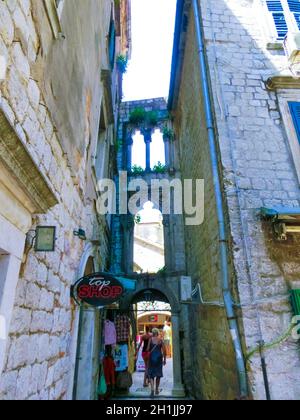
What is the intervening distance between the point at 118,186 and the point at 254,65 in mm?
6842

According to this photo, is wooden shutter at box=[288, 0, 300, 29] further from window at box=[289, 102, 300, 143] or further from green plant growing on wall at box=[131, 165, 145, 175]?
green plant growing on wall at box=[131, 165, 145, 175]

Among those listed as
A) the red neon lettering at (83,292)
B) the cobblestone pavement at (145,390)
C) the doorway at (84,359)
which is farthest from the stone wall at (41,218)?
the cobblestone pavement at (145,390)

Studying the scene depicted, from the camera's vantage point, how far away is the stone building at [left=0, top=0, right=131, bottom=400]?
1.87 metres

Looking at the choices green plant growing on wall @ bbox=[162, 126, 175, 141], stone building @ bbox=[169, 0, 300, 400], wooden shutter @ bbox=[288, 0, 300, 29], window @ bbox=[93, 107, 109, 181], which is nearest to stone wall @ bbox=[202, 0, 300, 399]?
stone building @ bbox=[169, 0, 300, 400]

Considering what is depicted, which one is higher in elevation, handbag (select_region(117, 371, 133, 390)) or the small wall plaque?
the small wall plaque

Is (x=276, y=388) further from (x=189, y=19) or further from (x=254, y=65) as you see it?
(x=189, y=19)

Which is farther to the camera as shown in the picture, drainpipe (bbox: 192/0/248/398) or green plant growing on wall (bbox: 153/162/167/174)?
green plant growing on wall (bbox: 153/162/167/174)

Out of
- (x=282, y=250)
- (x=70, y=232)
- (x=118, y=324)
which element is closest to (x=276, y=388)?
(x=282, y=250)

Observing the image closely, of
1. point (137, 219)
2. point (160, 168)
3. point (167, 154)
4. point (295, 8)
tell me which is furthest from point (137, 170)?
point (295, 8)

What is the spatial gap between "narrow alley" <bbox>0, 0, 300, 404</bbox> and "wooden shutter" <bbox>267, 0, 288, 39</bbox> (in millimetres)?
24

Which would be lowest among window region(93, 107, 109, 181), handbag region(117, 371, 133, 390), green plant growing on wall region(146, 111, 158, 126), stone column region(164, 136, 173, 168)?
handbag region(117, 371, 133, 390)

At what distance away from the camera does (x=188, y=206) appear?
7.56 meters

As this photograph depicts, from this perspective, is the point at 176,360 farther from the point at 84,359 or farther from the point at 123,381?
the point at 84,359

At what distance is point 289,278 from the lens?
3.79 metres
